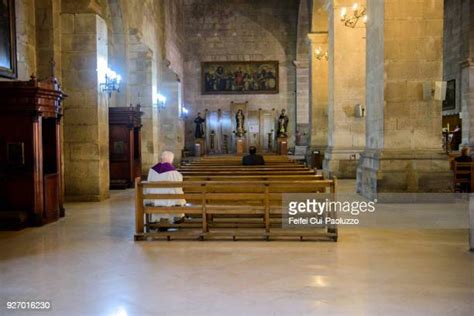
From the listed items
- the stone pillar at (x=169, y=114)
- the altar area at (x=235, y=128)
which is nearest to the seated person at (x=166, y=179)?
the stone pillar at (x=169, y=114)

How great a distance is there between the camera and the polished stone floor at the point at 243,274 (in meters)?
3.89

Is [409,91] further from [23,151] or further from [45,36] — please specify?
[45,36]

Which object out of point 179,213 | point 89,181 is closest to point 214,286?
point 179,213

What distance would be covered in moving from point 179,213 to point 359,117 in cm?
907

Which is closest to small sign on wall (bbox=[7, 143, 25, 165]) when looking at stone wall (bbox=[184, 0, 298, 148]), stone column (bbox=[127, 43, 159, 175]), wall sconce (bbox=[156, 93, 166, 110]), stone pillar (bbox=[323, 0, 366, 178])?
stone column (bbox=[127, 43, 159, 175])

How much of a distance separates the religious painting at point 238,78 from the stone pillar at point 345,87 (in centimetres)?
1225

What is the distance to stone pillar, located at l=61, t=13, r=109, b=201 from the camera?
10477mm

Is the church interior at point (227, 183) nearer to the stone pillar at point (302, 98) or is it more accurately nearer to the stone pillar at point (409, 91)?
the stone pillar at point (409, 91)

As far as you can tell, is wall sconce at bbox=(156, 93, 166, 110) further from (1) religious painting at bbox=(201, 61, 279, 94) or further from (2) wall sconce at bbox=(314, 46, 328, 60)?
(1) religious painting at bbox=(201, 61, 279, 94)

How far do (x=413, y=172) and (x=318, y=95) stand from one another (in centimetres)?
925

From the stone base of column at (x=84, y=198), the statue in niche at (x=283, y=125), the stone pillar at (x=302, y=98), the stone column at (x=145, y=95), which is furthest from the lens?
the stone pillar at (x=302, y=98)

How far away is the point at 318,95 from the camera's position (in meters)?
18.3

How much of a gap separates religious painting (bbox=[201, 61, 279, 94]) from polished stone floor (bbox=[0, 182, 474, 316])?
20.4m

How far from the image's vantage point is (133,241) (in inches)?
251
